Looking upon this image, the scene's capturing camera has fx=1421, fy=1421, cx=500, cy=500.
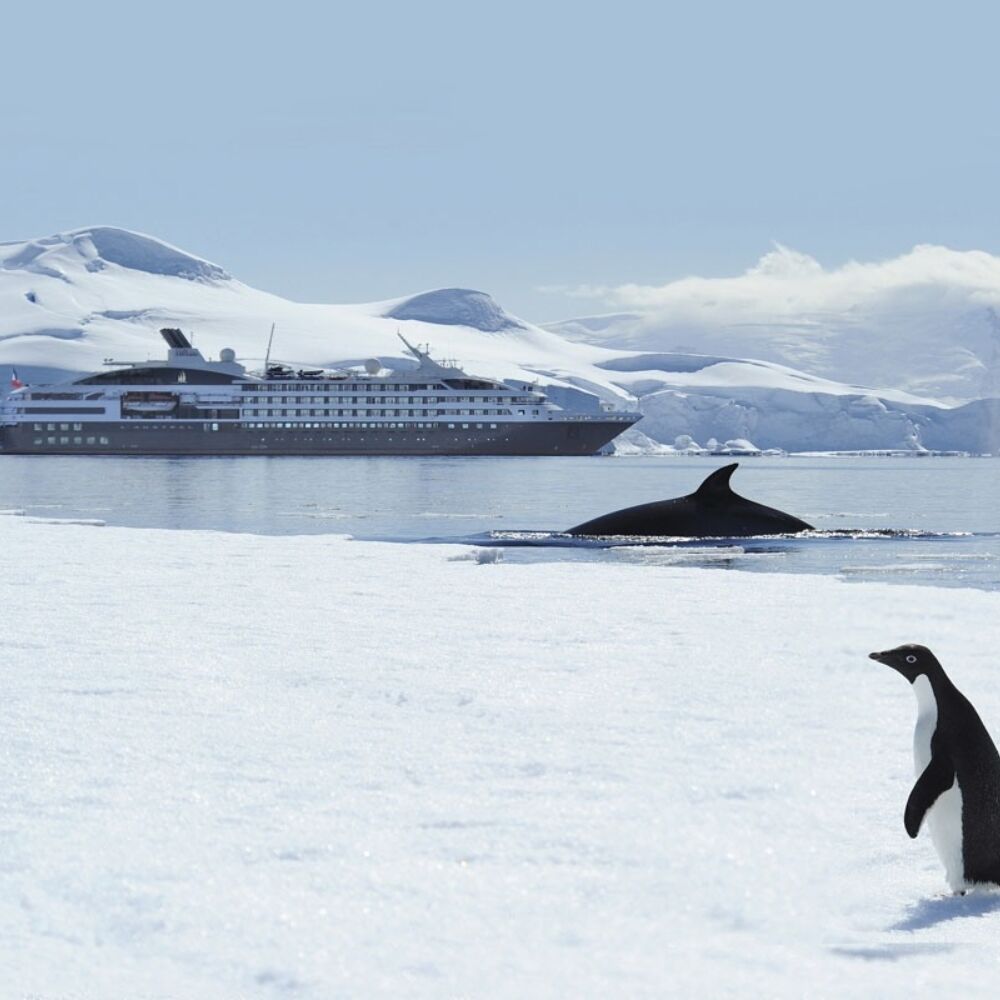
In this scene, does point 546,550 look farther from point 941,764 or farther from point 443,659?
point 941,764

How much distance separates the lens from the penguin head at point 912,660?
492 cm

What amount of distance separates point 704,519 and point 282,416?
Result: 97814 millimetres

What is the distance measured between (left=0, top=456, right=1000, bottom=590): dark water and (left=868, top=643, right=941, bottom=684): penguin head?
507 inches

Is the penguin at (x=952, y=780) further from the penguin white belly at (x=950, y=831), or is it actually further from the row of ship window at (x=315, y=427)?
the row of ship window at (x=315, y=427)

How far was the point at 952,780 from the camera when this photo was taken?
4.76 meters

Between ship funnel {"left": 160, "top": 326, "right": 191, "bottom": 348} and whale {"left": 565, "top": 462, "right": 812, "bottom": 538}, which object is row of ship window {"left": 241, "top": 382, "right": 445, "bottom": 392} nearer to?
ship funnel {"left": 160, "top": 326, "right": 191, "bottom": 348}

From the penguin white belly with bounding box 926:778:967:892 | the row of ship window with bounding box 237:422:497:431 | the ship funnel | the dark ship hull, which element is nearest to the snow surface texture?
the penguin white belly with bounding box 926:778:967:892

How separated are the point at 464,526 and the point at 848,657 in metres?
22.5

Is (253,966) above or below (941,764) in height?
below

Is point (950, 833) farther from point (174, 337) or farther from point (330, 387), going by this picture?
point (174, 337)

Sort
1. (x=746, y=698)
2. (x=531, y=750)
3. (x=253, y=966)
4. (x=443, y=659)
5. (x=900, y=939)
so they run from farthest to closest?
(x=443, y=659)
(x=746, y=698)
(x=531, y=750)
(x=900, y=939)
(x=253, y=966)

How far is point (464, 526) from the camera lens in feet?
102

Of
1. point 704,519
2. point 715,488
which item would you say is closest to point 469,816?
point 704,519

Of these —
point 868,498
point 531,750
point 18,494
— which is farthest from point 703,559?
point 18,494
